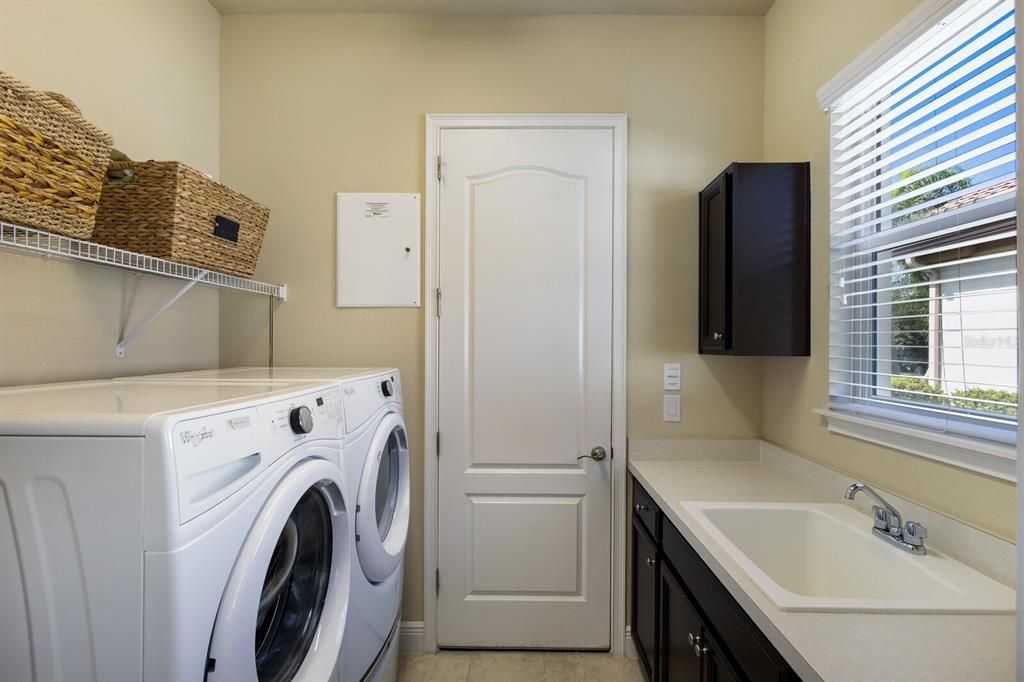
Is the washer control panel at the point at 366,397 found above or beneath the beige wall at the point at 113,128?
beneath

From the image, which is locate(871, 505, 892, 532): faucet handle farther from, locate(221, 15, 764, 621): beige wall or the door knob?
the door knob

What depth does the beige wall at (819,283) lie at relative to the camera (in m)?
1.20

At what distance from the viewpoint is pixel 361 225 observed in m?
2.15

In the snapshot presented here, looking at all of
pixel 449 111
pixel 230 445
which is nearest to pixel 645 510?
pixel 230 445

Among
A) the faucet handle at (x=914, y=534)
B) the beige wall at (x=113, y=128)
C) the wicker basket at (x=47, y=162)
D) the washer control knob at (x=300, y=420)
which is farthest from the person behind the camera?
the beige wall at (x=113, y=128)

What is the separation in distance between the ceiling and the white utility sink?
78.4 inches

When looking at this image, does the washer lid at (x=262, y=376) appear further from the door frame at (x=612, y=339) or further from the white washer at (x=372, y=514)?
the door frame at (x=612, y=339)

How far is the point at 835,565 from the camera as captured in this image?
138 cm

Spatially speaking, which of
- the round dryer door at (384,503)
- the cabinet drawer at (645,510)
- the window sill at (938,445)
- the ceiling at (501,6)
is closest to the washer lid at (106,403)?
the round dryer door at (384,503)

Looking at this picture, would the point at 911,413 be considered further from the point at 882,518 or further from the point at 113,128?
the point at 113,128

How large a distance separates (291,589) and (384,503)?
61 centimetres

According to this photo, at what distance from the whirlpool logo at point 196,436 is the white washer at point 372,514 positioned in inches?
20.0

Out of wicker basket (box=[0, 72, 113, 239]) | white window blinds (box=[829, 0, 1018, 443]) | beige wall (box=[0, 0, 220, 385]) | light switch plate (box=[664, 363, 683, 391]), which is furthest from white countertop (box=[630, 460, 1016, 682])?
beige wall (box=[0, 0, 220, 385])

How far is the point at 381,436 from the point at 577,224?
1200 mm
